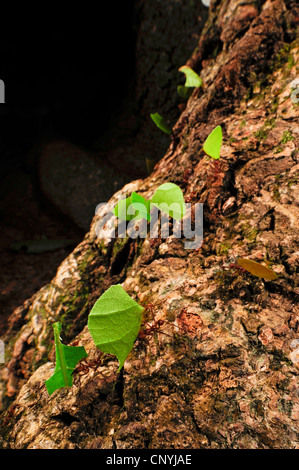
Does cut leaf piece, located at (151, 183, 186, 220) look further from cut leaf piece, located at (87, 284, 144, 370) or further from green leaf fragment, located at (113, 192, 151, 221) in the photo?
cut leaf piece, located at (87, 284, 144, 370)

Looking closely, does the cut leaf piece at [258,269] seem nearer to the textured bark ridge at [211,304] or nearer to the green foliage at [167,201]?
the textured bark ridge at [211,304]

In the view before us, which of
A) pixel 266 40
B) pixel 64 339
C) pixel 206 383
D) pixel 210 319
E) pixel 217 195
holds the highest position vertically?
pixel 266 40

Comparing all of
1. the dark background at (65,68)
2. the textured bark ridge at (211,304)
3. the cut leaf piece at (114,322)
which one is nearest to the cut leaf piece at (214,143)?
the textured bark ridge at (211,304)

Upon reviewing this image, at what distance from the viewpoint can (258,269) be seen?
2.30 feet

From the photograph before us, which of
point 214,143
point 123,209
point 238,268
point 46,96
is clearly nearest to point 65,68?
point 46,96

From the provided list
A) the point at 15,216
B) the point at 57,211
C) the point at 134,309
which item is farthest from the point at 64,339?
the point at 15,216

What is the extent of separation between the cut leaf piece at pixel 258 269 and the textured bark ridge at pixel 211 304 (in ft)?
0.15

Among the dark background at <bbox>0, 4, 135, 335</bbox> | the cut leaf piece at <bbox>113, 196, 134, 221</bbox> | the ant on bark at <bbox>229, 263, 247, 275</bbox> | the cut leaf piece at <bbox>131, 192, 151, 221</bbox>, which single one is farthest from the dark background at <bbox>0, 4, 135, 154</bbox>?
the ant on bark at <bbox>229, 263, 247, 275</bbox>

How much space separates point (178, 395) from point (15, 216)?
9.02ft

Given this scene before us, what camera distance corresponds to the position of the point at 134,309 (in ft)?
2.44

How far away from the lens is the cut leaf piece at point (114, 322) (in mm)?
708

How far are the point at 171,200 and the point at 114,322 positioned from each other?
420 millimetres

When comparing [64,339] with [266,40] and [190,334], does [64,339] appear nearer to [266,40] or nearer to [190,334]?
[190,334]

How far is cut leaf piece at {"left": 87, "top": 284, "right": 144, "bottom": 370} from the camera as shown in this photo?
27.9 inches
